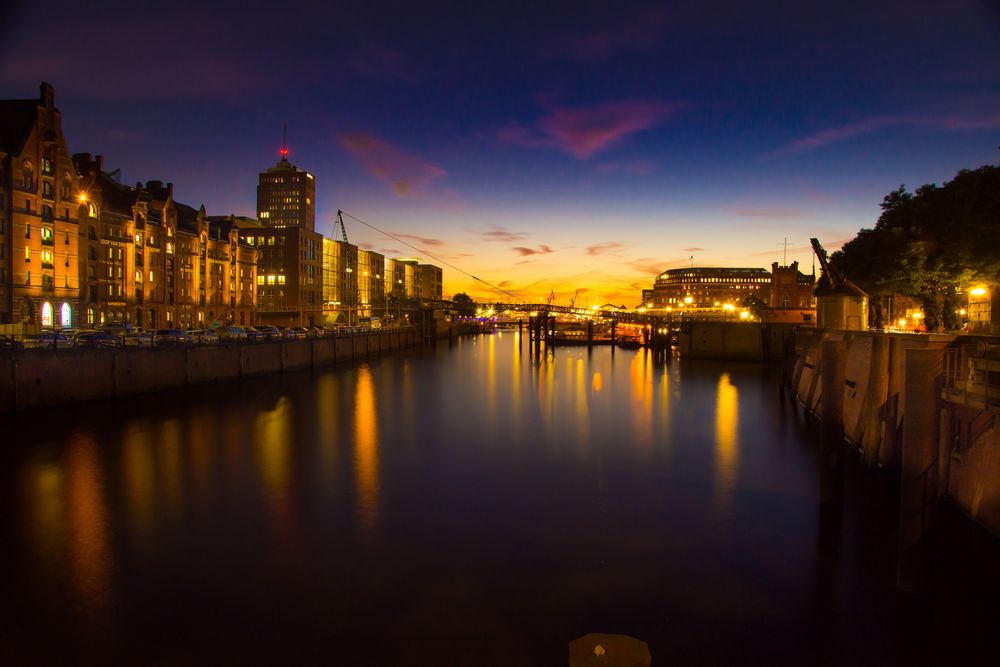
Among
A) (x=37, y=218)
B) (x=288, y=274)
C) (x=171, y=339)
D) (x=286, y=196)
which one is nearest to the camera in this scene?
(x=171, y=339)

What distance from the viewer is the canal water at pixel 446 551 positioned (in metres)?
9.03

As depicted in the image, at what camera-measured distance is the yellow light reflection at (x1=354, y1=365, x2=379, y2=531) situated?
15430 millimetres

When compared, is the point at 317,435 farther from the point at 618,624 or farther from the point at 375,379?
the point at 375,379

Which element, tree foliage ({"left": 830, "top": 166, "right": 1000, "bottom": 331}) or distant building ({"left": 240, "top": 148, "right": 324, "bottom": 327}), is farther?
distant building ({"left": 240, "top": 148, "right": 324, "bottom": 327})

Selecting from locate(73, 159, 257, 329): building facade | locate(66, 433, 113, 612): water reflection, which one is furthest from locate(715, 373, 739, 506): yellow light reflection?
locate(73, 159, 257, 329): building facade

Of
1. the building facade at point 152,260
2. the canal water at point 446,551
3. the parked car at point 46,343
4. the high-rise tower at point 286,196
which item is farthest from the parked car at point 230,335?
the high-rise tower at point 286,196

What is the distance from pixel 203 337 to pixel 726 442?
34.4m

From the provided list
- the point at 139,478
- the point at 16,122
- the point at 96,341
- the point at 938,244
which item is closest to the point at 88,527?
the point at 139,478

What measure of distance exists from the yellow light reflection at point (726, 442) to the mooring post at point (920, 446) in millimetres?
7339

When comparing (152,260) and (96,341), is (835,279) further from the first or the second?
(152,260)

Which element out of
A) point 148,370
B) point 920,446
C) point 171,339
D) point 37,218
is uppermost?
point 37,218

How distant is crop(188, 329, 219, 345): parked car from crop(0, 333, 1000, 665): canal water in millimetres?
13023

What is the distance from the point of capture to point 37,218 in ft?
137

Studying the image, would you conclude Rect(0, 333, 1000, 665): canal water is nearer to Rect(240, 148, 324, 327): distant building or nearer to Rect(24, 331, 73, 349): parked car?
Rect(24, 331, 73, 349): parked car
